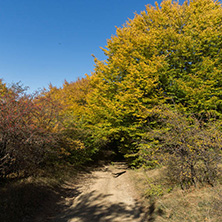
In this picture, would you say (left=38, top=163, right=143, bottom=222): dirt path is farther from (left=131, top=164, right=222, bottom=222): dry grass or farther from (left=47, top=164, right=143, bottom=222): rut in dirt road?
(left=131, top=164, right=222, bottom=222): dry grass

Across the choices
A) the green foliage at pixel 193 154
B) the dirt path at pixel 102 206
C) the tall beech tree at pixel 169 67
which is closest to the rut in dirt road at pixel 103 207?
the dirt path at pixel 102 206

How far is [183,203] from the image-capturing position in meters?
6.18

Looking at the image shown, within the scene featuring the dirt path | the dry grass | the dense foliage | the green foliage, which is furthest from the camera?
the dense foliage

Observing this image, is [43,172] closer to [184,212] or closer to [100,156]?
[184,212]

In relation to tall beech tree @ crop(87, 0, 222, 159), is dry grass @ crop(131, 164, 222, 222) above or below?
below

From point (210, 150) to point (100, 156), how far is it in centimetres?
1868

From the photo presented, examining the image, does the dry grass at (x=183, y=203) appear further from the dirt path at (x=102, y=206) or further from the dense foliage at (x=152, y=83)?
the dense foliage at (x=152, y=83)

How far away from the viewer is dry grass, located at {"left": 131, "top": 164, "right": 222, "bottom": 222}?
508 centimetres

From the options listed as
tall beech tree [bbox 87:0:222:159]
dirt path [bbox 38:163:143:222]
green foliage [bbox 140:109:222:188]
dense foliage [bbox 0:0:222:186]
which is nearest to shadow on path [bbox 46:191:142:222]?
dirt path [bbox 38:163:143:222]

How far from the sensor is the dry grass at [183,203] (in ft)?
16.7

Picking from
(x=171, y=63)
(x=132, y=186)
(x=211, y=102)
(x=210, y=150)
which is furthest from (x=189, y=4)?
(x=132, y=186)

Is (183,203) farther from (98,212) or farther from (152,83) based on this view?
(152,83)

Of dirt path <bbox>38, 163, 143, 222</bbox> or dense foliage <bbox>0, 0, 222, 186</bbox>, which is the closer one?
dirt path <bbox>38, 163, 143, 222</bbox>

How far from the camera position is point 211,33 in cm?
1259
